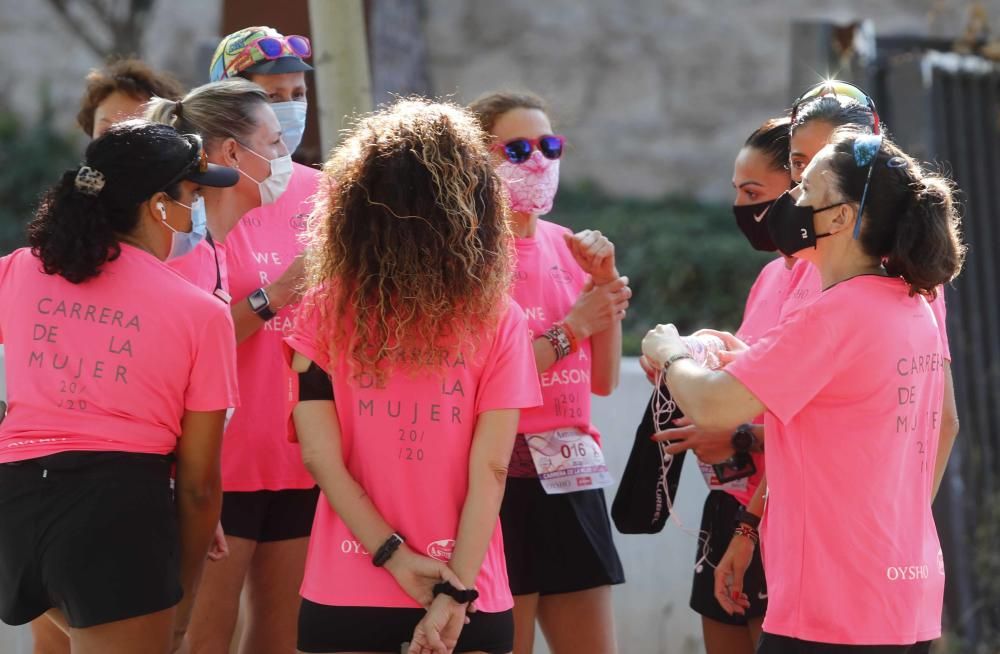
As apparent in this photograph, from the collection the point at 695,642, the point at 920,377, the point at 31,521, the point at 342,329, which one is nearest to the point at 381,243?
the point at 342,329

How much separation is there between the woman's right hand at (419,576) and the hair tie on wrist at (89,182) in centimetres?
112

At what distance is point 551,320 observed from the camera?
3.93 m

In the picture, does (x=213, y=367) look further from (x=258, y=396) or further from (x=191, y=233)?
(x=258, y=396)

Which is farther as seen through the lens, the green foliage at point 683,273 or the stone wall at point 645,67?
the stone wall at point 645,67

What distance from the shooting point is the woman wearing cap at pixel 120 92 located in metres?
4.69

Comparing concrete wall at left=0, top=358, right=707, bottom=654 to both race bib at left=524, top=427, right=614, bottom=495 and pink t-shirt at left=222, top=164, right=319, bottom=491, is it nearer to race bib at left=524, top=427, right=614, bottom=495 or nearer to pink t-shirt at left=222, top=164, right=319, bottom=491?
race bib at left=524, top=427, right=614, bottom=495

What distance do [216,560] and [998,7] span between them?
796cm

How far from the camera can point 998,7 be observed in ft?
31.3

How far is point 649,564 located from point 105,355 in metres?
2.96

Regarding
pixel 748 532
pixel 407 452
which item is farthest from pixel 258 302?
pixel 748 532

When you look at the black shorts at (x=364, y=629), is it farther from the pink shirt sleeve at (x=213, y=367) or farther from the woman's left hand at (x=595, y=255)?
the woman's left hand at (x=595, y=255)

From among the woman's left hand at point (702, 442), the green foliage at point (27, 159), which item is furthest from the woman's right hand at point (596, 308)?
the green foliage at point (27, 159)

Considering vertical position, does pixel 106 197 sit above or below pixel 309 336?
above

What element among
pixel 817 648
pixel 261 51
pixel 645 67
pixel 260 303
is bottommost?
pixel 817 648
